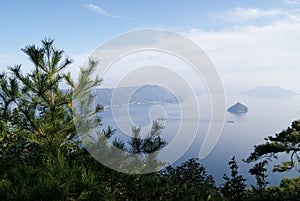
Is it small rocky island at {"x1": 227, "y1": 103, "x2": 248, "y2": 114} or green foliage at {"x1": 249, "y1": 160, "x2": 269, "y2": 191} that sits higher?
small rocky island at {"x1": 227, "y1": 103, "x2": 248, "y2": 114}

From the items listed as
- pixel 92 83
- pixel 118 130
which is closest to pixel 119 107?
pixel 118 130

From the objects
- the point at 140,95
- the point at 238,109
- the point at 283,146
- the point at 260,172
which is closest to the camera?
the point at 140,95

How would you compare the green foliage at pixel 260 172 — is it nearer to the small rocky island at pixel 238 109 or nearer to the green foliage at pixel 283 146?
the green foliage at pixel 283 146

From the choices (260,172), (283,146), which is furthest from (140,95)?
(260,172)

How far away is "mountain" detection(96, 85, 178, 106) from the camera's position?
3158 millimetres

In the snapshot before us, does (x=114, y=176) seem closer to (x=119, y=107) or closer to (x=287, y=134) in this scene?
(x=119, y=107)

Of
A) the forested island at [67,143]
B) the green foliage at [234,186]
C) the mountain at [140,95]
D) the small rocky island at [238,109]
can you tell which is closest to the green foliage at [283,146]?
the forested island at [67,143]

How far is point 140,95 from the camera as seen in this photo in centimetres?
345

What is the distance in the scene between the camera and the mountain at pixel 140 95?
3.16 meters

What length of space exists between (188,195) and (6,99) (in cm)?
263

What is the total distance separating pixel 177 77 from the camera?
10.1ft

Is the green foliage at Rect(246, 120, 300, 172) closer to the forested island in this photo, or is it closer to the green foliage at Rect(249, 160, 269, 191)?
the forested island

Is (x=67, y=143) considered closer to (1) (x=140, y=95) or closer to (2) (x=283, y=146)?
(1) (x=140, y=95)

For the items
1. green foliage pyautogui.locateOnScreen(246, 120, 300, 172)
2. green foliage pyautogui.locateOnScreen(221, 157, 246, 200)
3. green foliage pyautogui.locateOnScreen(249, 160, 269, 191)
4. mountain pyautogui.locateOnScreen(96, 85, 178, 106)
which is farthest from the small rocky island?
mountain pyautogui.locateOnScreen(96, 85, 178, 106)
